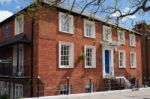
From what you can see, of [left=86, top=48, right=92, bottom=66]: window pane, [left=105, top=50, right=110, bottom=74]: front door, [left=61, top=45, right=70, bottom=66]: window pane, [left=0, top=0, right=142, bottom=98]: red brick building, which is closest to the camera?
[left=0, top=0, right=142, bottom=98]: red brick building

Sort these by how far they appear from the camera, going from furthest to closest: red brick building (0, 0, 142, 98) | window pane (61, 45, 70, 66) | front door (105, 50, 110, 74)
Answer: front door (105, 50, 110, 74)
window pane (61, 45, 70, 66)
red brick building (0, 0, 142, 98)

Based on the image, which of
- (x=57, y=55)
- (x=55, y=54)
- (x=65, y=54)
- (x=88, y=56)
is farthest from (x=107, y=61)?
(x=55, y=54)

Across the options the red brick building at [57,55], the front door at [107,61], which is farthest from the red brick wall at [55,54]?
the front door at [107,61]

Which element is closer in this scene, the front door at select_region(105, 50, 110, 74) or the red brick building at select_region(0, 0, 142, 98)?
the red brick building at select_region(0, 0, 142, 98)

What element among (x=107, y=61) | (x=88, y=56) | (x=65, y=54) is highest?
(x=65, y=54)

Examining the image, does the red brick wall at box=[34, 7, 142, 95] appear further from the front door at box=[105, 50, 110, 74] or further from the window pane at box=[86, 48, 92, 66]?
the front door at box=[105, 50, 110, 74]

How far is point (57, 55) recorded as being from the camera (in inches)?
864

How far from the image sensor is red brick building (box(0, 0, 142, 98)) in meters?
20.9

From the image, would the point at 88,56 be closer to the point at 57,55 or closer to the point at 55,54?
the point at 57,55

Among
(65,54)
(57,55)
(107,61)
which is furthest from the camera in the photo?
(107,61)

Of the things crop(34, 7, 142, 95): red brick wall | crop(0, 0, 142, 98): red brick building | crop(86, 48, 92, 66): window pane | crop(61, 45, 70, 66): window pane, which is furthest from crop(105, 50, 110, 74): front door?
crop(61, 45, 70, 66): window pane

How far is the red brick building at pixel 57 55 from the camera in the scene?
2091 cm

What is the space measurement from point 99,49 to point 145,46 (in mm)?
12632

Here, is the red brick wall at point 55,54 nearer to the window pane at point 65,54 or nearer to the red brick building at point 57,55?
the red brick building at point 57,55
